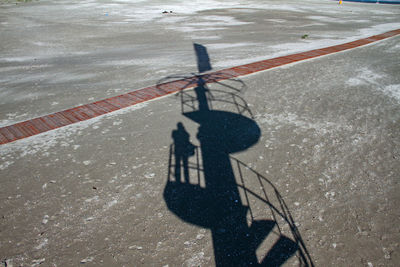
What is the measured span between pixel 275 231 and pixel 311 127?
254 centimetres

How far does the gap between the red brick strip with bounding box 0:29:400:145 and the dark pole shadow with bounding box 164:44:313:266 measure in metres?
1.35

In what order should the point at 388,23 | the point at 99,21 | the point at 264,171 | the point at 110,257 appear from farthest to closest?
the point at 99,21, the point at 388,23, the point at 264,171, the point at 110,257

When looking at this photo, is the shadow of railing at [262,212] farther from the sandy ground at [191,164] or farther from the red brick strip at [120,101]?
the red brick strip at [120,101]

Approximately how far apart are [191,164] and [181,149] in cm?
42

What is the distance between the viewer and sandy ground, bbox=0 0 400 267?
293 centimetres

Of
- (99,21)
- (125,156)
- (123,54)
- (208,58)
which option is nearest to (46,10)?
(99,21)

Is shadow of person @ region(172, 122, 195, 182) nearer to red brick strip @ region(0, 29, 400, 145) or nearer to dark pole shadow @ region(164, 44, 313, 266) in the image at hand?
dark pole shadow @ region(164, 44, 313, 266)

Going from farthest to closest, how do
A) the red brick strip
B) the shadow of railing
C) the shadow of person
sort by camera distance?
the red brick strip < the shadow of person < the shadow of railing

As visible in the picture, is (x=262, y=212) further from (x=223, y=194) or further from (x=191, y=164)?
(x=191, y=164)

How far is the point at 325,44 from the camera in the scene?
10.1m

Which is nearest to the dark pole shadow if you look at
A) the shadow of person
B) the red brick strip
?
the shadow of person

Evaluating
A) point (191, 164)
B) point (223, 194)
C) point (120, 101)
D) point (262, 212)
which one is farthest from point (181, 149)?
point (120, 101)

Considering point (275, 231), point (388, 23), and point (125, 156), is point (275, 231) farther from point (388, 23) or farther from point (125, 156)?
point (388, 23)

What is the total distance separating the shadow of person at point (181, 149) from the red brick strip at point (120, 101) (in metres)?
1.67
